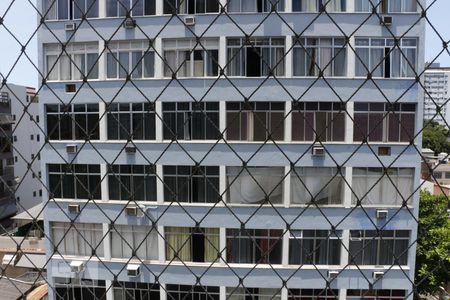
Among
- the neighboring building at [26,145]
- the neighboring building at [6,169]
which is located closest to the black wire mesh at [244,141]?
the neighboring building at [6,169]

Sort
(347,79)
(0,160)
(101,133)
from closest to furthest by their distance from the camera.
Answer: (347,79)
(101,133)
(0,160)

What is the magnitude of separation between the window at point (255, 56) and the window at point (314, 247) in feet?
4.00

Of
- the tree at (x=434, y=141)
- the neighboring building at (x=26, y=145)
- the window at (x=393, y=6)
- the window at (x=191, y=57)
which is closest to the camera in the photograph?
the window at (x=393, y=6)

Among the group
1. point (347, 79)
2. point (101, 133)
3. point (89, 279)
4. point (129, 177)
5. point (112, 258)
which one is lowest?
point (89, 279)

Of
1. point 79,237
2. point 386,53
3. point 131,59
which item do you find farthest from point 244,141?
point 79,237

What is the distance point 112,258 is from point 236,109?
1.54m

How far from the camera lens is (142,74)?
112 inches

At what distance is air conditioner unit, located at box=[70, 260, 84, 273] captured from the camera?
9.70 ft

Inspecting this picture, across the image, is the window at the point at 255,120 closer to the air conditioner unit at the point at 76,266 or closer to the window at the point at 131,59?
the window at the point at 131,59

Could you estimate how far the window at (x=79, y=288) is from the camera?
304 cm

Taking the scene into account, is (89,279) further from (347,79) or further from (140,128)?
(347,79)

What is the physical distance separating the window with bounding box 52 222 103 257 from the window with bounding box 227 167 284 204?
1111 millimetres

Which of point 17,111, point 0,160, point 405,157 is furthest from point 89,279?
point 17,111

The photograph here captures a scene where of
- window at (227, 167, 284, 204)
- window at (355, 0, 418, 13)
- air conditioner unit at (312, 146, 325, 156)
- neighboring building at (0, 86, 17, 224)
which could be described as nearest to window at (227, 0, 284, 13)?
window at (355, 0, 418, 13)
